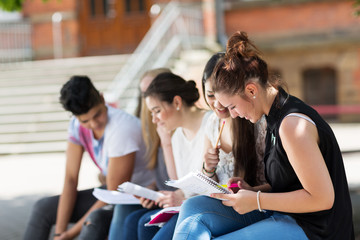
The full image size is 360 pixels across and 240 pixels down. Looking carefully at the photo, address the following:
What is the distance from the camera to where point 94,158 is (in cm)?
396

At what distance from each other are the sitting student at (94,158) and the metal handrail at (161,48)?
552 centimetres

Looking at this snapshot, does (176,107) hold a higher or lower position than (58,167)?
higher

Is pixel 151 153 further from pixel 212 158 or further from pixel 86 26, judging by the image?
pixel 86 26

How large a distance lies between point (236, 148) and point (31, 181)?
18.0 feet

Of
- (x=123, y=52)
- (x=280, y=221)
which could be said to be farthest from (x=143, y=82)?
(x=123, y=52)

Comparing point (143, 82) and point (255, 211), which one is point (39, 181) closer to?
point (143, 82)

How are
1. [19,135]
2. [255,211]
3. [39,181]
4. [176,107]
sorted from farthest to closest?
[19,135], [39,181], [176,107], [255,211]

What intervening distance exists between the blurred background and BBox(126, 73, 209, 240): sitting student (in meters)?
3.65

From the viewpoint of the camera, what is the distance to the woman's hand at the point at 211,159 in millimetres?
2980

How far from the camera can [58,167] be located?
8680 mm

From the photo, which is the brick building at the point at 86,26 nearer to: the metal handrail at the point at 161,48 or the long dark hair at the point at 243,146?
the metal handrail at the point at 161,48

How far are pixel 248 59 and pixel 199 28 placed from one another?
33.0 ft

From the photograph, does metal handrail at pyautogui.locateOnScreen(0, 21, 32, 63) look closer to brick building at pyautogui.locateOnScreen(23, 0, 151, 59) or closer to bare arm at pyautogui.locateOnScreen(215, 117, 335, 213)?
brick building at pyautogui.locateOnScreen(23, 0, 151, 59)

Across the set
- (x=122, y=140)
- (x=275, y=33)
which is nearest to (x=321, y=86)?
(x=275, y=33)
